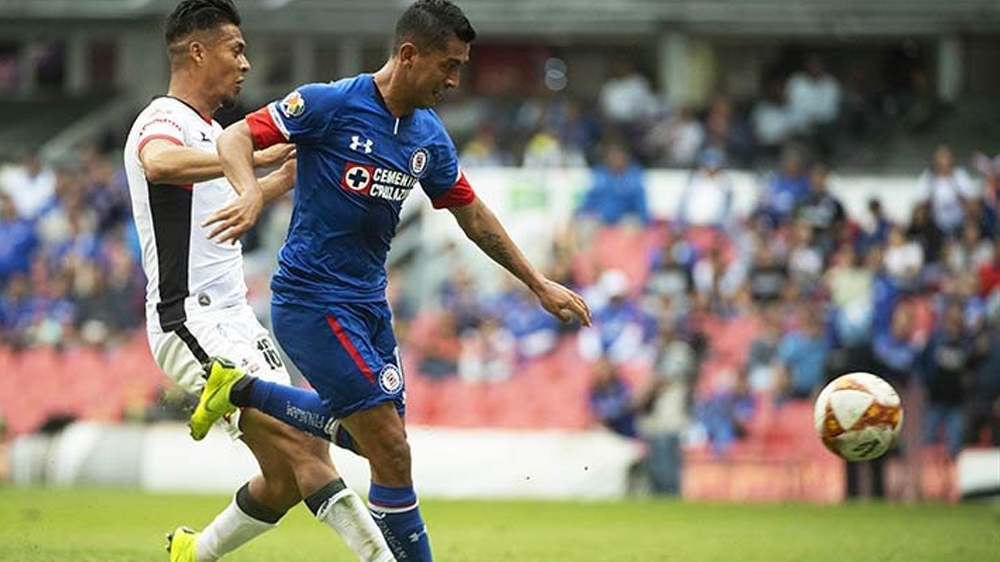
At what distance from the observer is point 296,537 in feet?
49.5

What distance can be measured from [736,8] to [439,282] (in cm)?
824

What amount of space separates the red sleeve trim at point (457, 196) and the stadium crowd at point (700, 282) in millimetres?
11590

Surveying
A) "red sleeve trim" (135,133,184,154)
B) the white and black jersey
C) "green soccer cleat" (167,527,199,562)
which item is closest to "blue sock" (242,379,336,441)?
the white and black jersey

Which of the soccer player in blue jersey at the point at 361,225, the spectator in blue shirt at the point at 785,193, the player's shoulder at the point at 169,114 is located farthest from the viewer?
the spectator in blue shirt at the point at 785,193

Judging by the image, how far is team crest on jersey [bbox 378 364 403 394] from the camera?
875 cm

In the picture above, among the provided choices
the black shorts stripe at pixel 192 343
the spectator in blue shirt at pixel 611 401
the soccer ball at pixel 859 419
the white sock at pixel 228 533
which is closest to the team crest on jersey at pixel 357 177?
the black shorts stripe at pixel 192 343

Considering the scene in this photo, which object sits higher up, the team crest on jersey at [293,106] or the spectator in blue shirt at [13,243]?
the team crest on jersey at [293,106]

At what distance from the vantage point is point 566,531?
15.8 meters

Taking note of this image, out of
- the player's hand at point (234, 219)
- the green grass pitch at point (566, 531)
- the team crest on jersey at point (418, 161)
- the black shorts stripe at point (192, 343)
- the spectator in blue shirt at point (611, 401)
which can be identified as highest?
the team crest on jersey at point (418, 161)

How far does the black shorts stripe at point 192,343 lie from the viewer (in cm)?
940

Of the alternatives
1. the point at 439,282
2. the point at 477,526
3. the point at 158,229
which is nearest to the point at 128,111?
the point at 439,282

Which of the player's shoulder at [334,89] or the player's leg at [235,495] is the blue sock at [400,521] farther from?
the player's shoulder at [334,89]

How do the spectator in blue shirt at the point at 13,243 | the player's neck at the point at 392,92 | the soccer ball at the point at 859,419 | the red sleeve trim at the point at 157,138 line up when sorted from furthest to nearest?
A: the spectator in blue shirt at the point at 13,243
the soccer ball at the point at 859,419
the red sleeve trim at the point at 157,138
the player's neck at the point at 392,92

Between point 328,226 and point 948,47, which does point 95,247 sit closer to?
point 948,47
